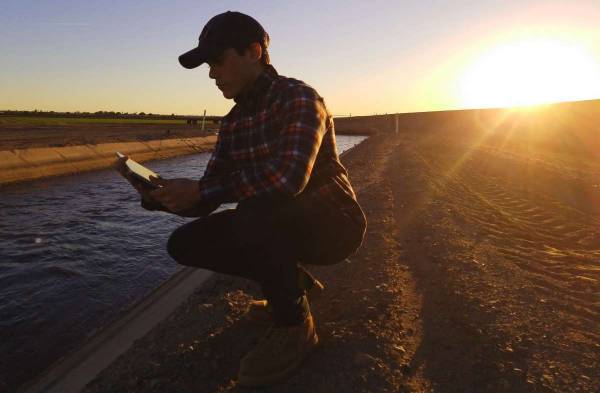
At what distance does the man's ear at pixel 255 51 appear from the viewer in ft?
7.24

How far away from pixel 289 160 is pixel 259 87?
0.59m

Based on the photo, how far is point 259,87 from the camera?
7.57ft

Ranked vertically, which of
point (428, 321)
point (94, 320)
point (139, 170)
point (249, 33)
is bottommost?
point (94, 320)

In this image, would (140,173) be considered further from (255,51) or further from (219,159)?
(255,51)

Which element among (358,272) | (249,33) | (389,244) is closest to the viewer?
(249,33)

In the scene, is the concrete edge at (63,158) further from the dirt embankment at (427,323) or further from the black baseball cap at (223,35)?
the black baseball cap at (223,35)

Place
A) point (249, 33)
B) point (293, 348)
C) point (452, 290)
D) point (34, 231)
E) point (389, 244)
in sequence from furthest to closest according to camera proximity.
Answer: point (34, 231)
point (389, 244)
point (452, 290)
point (293, 348)
point (249, 33)

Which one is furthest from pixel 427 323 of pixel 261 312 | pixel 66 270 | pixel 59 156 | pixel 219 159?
→ pixel 59 156

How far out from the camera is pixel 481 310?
9.85ft

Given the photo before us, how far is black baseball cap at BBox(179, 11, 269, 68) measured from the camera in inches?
83.8

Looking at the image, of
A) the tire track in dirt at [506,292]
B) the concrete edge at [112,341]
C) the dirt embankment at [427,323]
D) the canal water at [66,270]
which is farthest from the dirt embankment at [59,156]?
the tire track in dirt at [506,292]

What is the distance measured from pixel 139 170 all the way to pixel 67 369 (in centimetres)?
160

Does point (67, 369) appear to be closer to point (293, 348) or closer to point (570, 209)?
point (293, 348)

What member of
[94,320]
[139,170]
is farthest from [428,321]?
[94,320]
